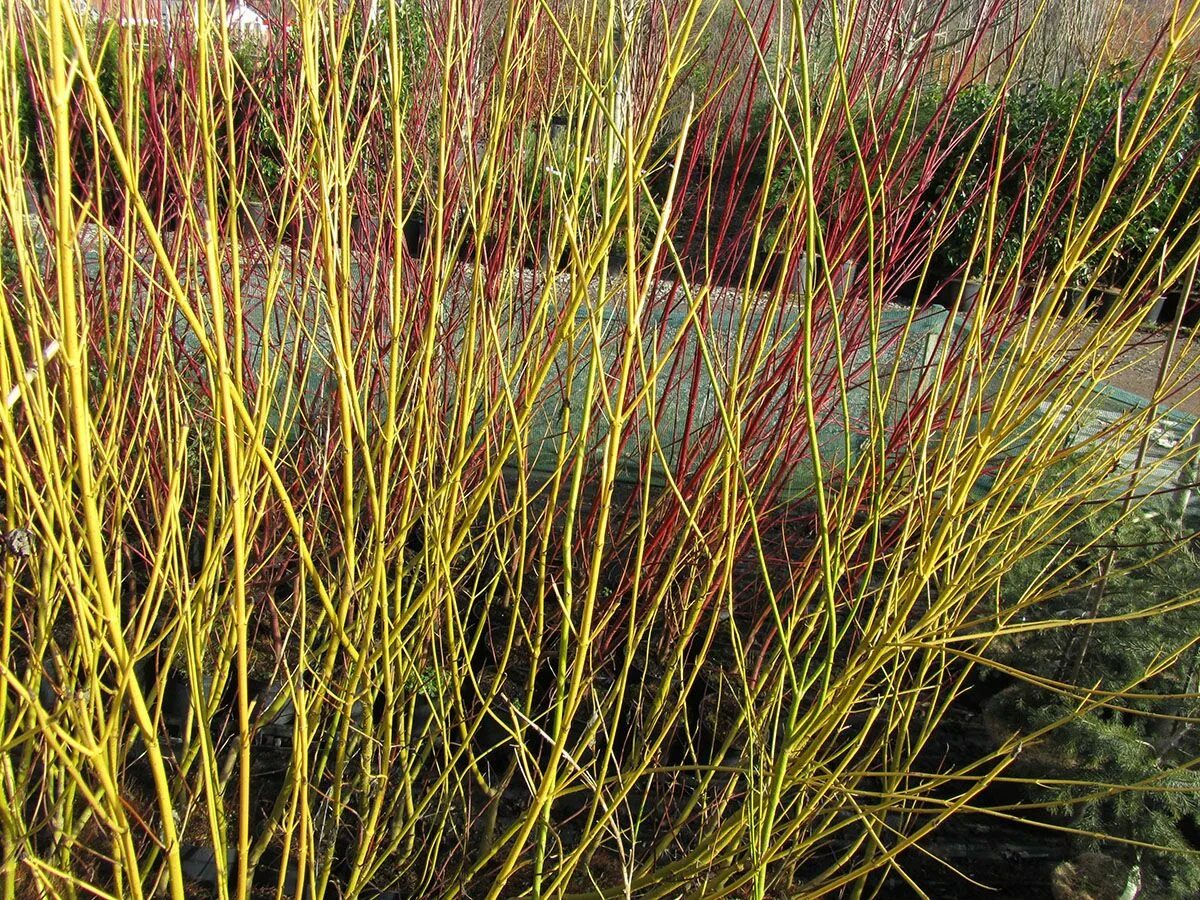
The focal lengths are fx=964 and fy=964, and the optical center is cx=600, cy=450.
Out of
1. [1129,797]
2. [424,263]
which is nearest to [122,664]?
[424,263]

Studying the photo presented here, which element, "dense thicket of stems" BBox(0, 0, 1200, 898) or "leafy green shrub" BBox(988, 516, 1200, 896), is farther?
"leafy green shrub" BBox(988, 516, 1200, 896)

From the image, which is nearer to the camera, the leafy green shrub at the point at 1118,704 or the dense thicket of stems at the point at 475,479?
the dense thicket of stems at the point at 475,479

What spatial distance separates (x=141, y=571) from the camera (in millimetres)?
2898

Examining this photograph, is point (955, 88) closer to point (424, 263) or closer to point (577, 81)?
point (577, 81)

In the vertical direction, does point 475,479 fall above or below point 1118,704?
above

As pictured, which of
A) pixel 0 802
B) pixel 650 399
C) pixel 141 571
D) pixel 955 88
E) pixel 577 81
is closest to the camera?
pixel 0 802

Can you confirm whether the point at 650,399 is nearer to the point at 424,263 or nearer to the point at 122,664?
the point at 122,664

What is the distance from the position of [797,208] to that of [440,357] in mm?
1123

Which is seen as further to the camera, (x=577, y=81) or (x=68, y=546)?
(x=577, y=81)

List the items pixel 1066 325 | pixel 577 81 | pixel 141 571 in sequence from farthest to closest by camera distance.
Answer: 1. pixel 141 571
2. pixel 577 81
3. pixel 1066 325

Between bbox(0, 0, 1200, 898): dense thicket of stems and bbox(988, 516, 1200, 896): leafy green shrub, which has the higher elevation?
bbox(0, 0, 1200, 898): dense thicket of stems

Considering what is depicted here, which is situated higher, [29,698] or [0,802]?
[29,698]

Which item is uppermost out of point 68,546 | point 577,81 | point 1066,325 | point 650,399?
point 577,81

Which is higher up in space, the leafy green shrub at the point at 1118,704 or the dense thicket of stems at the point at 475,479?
the dense thicket of stems at the point at 475,479
